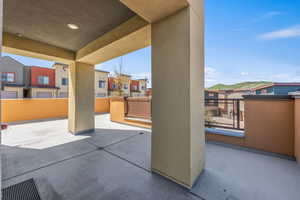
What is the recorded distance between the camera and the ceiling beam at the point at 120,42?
2461 mm

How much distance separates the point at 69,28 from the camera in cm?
285

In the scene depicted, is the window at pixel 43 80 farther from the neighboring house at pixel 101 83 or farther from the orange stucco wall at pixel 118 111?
the orange stucco wall at pixel 118 111

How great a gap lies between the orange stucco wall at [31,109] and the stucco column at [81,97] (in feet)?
12.1

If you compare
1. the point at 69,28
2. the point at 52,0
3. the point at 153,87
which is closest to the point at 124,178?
the point at 153,87

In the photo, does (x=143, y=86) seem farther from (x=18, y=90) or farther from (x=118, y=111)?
(x=118, y=111)

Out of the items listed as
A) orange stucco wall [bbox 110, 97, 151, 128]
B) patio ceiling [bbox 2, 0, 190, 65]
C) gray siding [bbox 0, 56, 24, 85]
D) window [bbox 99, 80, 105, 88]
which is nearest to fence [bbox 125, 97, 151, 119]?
orange stucco wall [bbox 110, 97, 151, 128]

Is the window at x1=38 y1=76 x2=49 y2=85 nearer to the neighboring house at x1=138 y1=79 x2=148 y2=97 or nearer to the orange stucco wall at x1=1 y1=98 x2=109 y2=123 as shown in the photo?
the orange stucco wall at x1=1 y1=98 x2=109 y2=123

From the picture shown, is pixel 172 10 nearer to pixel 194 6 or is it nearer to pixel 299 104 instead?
pixel 194 6

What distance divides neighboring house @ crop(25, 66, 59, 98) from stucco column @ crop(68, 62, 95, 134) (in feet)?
43.0

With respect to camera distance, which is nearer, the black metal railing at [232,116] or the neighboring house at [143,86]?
the black metal railing at [232,116]

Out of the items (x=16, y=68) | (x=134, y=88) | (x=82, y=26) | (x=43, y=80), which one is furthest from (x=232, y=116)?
(x=16, y=68)

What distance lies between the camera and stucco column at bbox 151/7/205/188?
5.80 feet

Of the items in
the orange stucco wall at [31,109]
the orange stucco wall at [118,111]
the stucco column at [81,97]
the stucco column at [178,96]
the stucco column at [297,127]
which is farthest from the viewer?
the orange stucco wall at [31,109]

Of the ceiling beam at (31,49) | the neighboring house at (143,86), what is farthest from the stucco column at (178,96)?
the neighboring house at (143,86)
